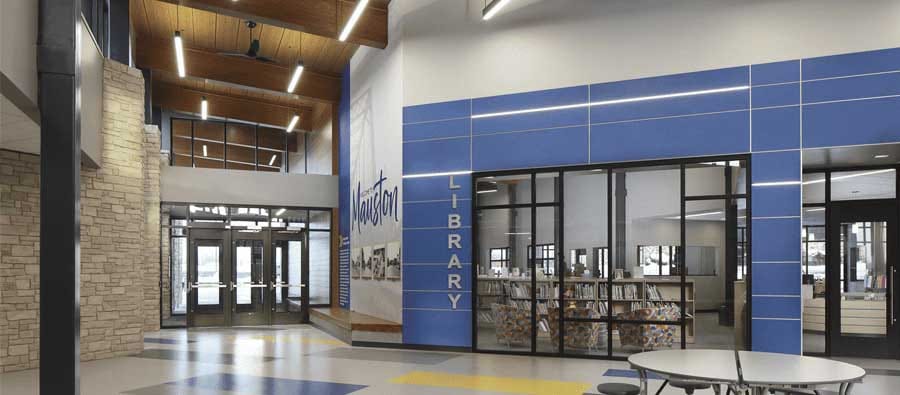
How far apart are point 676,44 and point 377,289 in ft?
21.3

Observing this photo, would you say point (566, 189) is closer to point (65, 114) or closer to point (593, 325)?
point (593, 325)

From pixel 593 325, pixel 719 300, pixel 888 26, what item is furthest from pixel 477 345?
pixel 888 26

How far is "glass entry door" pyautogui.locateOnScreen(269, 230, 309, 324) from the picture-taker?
15758 millimetres

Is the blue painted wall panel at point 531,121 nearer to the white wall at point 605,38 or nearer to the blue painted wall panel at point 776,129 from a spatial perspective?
the white wall at point 605,38

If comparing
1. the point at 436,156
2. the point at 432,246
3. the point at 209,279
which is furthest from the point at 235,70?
the point at 432,246

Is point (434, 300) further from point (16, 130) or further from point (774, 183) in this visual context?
point (16, 130)

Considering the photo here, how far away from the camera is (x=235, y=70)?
14.2 meters

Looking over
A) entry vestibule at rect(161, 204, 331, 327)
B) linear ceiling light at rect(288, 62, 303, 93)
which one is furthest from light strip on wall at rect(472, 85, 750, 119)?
entry vestibule at rect(161, 204, 331, 327)

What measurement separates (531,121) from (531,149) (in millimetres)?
404

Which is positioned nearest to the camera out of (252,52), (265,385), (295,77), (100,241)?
(265,385)

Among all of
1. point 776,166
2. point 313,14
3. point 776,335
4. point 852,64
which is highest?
point 313,14

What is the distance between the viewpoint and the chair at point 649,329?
9.15 metres

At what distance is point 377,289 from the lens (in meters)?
12.3

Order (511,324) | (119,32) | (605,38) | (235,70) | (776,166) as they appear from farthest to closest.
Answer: (235,70)
(119,32)
(511,324)
(605,38)
(776,166)
